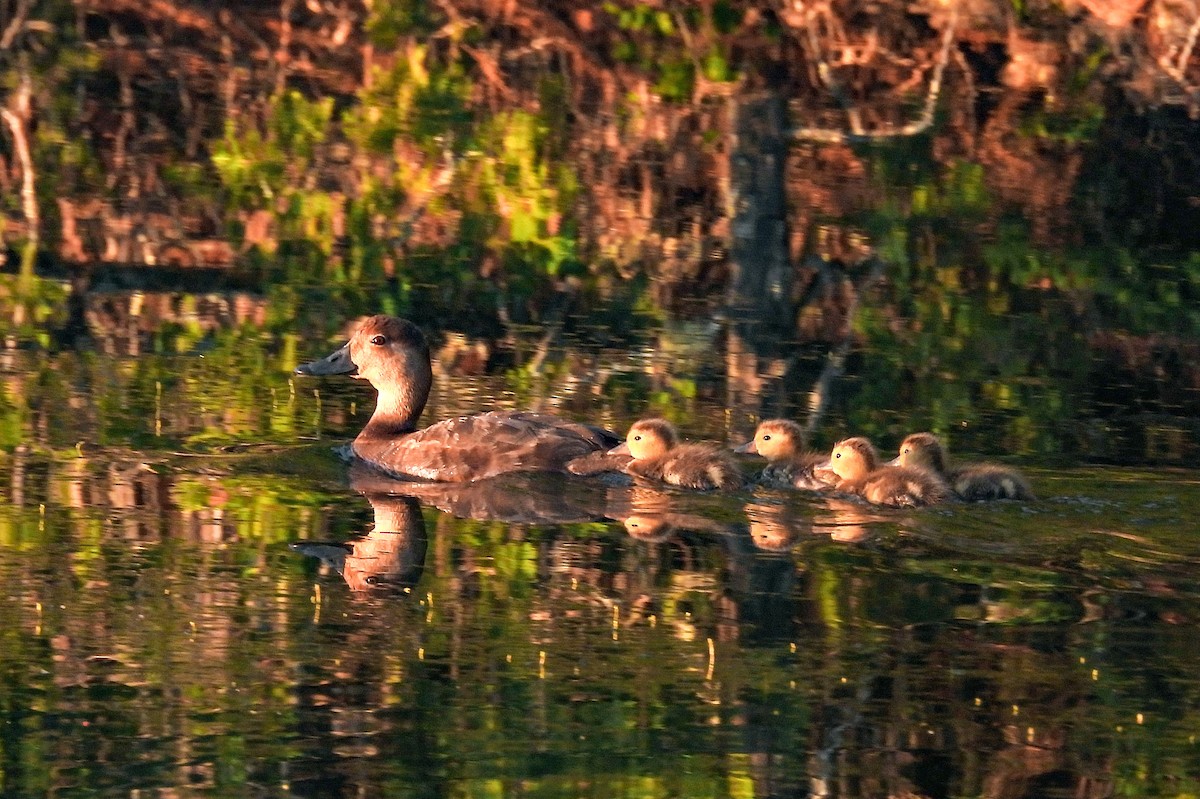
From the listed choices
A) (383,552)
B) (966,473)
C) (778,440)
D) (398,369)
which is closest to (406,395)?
(398,369)

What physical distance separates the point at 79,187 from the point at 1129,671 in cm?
968

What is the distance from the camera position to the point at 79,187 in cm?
1497

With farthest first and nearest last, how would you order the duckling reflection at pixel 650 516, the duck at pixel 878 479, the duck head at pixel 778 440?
the duck head at pixel 778 440 < the duck at pixel 878 479 < the duckling reflection at pixel 650 516

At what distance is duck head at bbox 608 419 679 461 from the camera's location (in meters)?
9.08

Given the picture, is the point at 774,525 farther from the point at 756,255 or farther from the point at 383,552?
the point at 756,255

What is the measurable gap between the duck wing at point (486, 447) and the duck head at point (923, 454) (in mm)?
1168

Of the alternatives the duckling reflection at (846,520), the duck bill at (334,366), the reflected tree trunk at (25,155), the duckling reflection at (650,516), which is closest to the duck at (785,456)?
the duckling reflection at (846,520)

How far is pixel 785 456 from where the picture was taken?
923 cm

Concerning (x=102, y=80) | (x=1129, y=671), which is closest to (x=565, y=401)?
(x=1129, y=671)

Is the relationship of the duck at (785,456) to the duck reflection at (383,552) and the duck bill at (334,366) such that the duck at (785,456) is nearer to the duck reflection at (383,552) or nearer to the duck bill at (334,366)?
the duck reflection at (383,552)

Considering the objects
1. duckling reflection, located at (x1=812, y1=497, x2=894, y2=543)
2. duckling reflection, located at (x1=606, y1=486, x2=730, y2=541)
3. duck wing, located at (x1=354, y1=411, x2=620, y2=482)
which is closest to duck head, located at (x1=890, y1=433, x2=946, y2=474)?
duckling reflection, located at (x1=812, y1=497, x2=894, y2=543)

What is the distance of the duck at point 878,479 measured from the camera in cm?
869

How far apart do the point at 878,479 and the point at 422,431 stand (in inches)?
80.4

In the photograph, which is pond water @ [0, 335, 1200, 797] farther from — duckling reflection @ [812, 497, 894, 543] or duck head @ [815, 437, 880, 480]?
duck head @ [815, 437, 880, 480]
